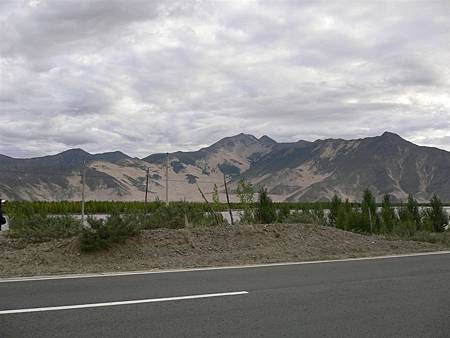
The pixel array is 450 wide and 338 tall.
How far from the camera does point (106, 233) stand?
13.1m

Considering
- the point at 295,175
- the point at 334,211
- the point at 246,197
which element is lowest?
the point at 334,211

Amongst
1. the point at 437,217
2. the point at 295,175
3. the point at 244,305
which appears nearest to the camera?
the point at 244,305

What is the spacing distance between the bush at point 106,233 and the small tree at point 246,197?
844 cm

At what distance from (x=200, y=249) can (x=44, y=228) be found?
4.27m

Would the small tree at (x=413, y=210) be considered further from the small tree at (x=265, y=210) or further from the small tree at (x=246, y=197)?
the small tree at (x=246, y=197)

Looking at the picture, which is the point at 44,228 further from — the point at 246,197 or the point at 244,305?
the point at 246,197

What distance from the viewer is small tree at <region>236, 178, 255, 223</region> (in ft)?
71.3

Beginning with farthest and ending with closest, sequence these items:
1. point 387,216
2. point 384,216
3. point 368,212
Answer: point 384,216 → point 387,216 → point 368,212

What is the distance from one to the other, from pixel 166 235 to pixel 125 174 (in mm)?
117602

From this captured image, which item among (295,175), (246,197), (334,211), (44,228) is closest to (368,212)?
(334,211)

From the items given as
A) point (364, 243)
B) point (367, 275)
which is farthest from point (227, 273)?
point (364, 243)

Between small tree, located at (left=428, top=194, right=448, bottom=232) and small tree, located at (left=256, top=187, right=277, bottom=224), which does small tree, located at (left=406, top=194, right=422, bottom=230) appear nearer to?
small tree, located at (left=428, top=194, right=448, bottom=232)

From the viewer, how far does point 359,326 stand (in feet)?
22.3

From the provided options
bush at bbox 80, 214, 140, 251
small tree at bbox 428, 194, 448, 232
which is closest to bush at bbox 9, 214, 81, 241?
bush at bbox 80, 214, 140, 251
